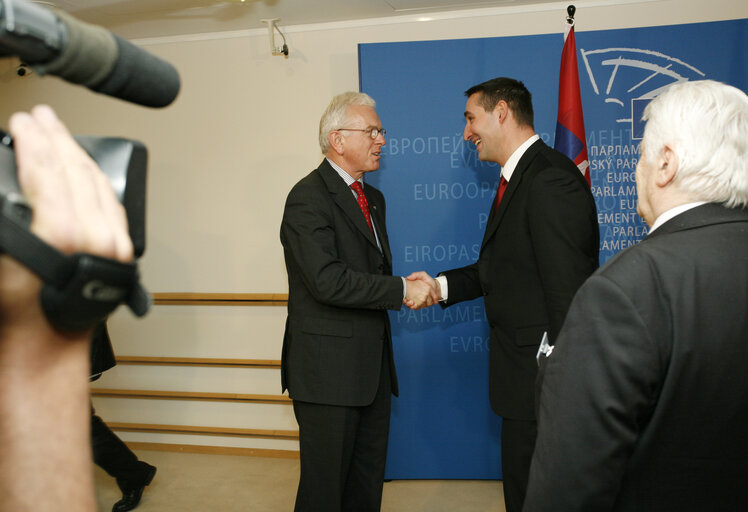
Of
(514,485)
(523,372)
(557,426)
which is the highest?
(557,426)

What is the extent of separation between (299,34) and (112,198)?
11.8 ft

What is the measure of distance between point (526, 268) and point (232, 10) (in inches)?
94.6

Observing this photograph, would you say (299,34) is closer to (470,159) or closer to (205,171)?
(205,171)

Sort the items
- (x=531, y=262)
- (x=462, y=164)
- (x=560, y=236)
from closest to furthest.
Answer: (x=560, y=236)
(x=531, y=262)
(x=462, y=164)

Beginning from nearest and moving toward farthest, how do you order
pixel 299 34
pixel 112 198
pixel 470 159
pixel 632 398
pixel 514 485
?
pixel 112 198, pixel 632 398, pixel 514 485, pixel 470 159, pixel 299 34

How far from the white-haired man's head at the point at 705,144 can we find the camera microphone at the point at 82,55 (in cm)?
97

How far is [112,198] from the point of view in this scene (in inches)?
17.2

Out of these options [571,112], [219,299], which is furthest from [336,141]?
[219,299]

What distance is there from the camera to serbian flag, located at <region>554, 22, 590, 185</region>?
2.98 meters

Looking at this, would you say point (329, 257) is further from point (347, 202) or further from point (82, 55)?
point (82, 55)

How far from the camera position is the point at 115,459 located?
3.12m

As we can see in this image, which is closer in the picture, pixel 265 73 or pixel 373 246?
pixel 373 246

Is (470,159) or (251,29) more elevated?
(251,29)

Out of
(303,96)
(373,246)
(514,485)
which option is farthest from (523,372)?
(303,96)
